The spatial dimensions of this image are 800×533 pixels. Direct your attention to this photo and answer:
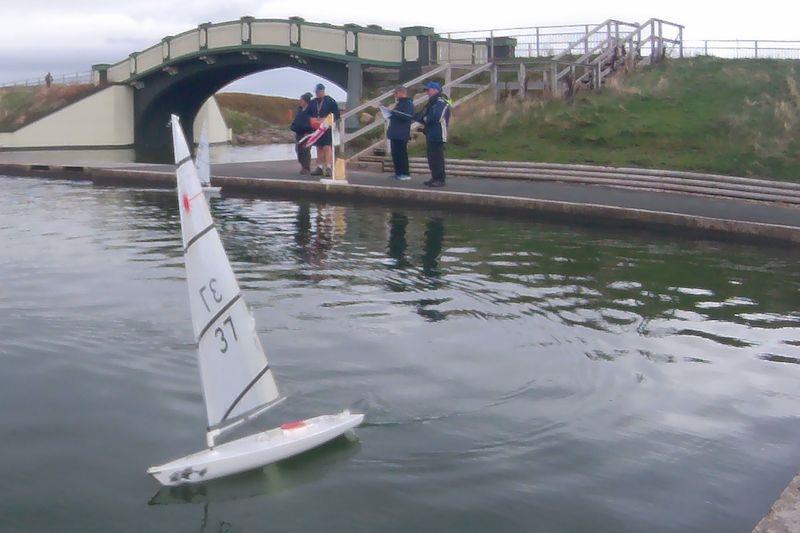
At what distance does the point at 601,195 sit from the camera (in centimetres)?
2148

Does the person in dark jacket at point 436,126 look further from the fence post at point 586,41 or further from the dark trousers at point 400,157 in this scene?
the fence post at point 586,41

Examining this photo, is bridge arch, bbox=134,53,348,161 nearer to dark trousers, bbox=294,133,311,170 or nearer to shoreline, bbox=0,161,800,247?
shoreline, bbox=0,161,800,247

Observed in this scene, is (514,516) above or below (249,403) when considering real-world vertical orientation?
below

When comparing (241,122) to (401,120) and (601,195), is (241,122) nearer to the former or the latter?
(401,120)

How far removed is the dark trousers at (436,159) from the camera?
890 inches

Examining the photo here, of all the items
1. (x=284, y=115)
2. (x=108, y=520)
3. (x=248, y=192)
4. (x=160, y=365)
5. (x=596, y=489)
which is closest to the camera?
(x=108, y=520)

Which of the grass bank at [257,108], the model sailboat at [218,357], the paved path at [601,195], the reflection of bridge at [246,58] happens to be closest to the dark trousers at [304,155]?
the paved path at [601,195]

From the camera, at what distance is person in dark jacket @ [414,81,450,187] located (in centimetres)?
2203

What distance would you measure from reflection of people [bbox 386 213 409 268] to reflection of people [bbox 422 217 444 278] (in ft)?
1.06

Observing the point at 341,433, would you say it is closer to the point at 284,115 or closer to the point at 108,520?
the point at 108,520

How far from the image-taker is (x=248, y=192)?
2534cm

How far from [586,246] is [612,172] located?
6.24m

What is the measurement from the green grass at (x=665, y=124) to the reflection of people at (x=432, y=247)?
20.5ft

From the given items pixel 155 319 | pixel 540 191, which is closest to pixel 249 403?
pixel 155 319
